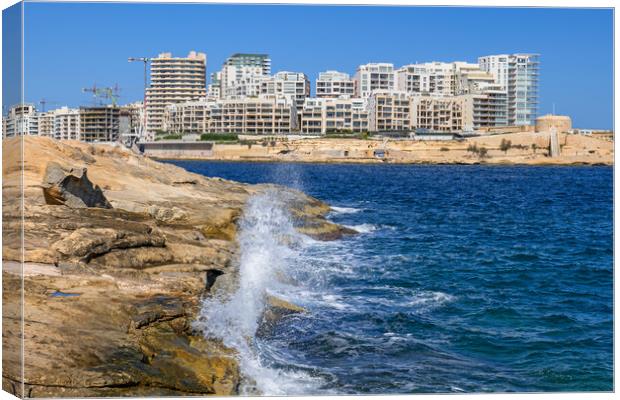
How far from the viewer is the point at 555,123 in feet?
297

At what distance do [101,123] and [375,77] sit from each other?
8680cm

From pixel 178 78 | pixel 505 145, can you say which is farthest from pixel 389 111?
pixel 178 78

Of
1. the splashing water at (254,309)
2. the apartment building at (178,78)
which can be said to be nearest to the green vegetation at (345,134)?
the apartment building at (178,78)

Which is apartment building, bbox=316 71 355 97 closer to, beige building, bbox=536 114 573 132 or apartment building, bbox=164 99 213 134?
apartment building, bbox=164 99 213 134

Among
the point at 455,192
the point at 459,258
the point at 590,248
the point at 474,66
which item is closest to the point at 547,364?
the point at 459,258

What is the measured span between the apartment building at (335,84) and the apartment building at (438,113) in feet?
47.6

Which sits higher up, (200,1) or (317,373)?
(200,1)

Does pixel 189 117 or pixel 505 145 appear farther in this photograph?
pixel 189 117

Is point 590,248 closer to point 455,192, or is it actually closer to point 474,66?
point 455,192

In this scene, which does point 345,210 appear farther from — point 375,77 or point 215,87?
point 215,87

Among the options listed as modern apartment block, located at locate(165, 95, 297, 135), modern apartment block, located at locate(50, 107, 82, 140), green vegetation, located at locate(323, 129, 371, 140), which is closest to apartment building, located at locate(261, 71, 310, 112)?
modern apartment block, located at locate(165, 95, 297, 135)

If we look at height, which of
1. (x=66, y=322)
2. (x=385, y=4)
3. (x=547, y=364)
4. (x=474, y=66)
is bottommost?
(x=547, y=364)

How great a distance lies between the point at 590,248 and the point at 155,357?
47.4 ft

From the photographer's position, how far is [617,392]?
298 inches
